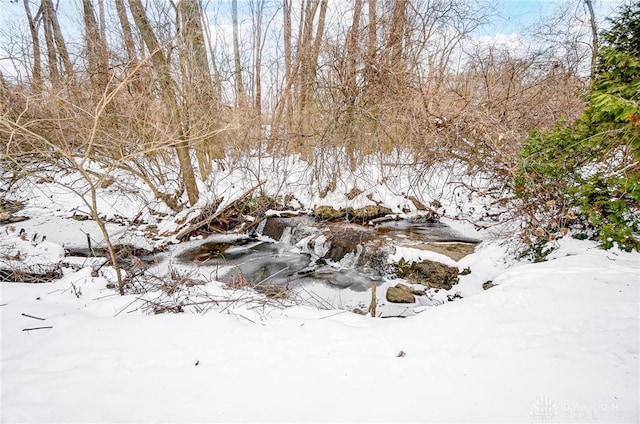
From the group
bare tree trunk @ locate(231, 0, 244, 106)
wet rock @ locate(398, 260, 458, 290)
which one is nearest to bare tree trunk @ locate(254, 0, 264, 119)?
bare tree trunk @ locate(231, 0, 244, 106)

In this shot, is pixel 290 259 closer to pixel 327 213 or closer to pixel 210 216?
pixel 327 213

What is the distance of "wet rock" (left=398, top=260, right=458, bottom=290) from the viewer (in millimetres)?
4848

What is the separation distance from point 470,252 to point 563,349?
378cm

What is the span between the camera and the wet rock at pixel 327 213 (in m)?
7.74

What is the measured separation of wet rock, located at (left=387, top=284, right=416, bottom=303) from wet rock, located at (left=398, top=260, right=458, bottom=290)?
443mm

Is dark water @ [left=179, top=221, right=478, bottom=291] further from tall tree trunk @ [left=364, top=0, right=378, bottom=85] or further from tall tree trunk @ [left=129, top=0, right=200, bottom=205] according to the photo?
tall tree trunk @ [left=364, top=0, right=378, bottom=85]

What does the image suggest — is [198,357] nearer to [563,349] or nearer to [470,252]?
[563,349]

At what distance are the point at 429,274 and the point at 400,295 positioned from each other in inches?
32.0

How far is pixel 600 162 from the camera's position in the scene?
3.72 m

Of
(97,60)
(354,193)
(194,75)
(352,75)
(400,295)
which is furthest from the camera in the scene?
(354,193)

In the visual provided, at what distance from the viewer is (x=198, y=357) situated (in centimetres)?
217

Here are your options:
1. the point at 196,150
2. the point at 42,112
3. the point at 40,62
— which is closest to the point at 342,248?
the point at 196,150

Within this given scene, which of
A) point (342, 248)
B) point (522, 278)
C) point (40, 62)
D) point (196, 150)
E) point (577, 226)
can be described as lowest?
point (342, 248)

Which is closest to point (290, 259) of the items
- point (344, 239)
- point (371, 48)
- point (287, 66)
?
point (344, 239)
